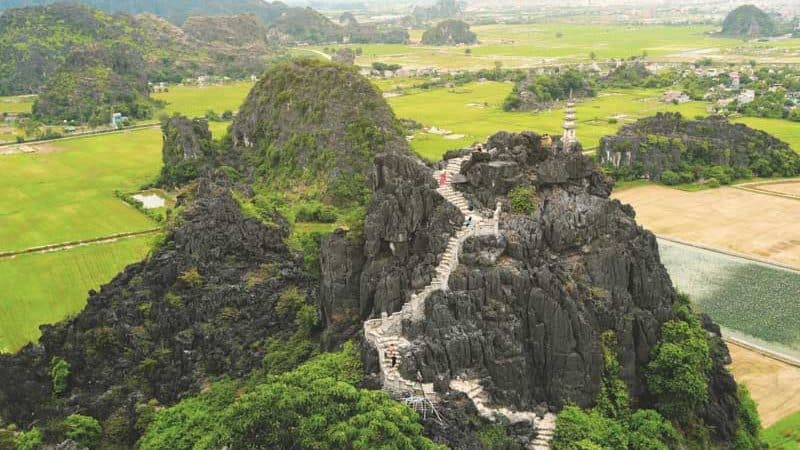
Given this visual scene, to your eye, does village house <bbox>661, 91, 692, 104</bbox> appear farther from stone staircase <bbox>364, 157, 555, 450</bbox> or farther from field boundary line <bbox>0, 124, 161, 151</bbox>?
stone staircase <bbox>364, 157, 555, 450</bbox>

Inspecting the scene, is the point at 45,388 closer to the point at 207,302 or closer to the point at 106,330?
the point at 106,330

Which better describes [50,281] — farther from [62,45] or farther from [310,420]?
[62,45]

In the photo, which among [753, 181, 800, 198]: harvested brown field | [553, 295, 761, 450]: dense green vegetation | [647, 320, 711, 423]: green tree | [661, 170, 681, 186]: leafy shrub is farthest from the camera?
[661, 170, 681, 186]: leafy shrub

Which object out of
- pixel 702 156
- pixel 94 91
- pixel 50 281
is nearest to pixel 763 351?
pixel 702 156

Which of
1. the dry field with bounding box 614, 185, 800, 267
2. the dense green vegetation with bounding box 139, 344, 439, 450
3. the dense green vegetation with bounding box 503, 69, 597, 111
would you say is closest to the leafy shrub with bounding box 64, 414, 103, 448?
the dense green vegetation with bounding box 139, 344, 439, 450

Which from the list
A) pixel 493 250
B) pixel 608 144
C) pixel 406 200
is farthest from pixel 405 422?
pixel 608 144

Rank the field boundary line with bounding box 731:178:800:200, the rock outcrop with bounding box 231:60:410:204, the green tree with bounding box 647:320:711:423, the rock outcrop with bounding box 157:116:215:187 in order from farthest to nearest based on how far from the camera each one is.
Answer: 1. the rock outcrop with bounding box 157:116:215:187
2. the field boundary line with bounding box 731:178:800:200
3. the rock outcrop with bounding box 231:60:410:204
4. the green tree with bounding box 647:320:711:423
